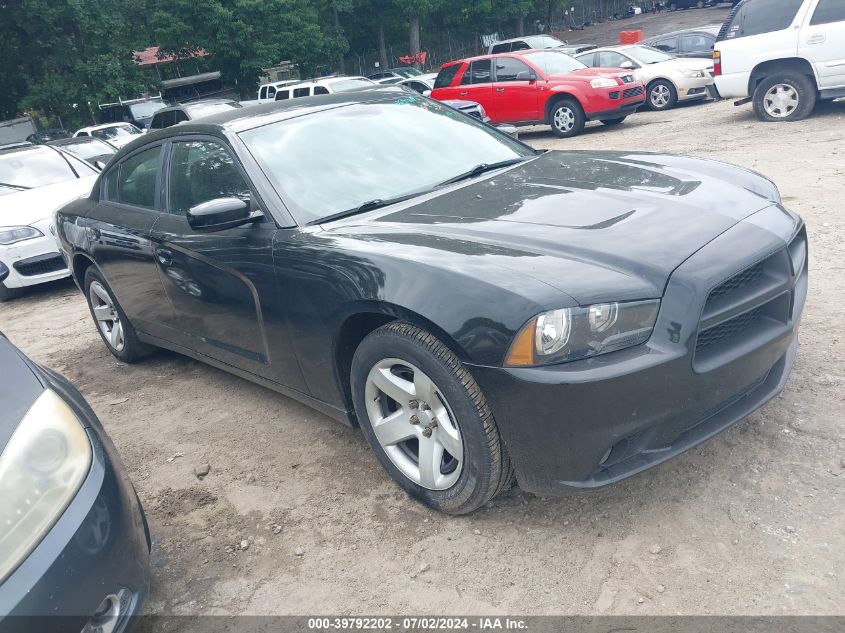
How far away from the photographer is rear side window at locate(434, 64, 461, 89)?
609 inches

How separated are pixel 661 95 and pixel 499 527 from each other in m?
13.8

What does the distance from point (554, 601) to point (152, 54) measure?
167 ft

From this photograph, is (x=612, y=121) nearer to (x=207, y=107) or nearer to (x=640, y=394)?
(x=207, y=107)

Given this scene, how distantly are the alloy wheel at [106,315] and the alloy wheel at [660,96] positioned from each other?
1258 centimetres

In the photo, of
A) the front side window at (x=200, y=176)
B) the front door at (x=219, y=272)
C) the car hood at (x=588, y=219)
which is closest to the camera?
the car hood at (x=588, y=219)

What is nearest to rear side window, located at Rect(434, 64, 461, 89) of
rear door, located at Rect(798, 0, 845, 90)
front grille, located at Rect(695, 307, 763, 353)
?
rear door, located at Rect(798, 0, 845, 90)

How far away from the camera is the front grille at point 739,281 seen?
8.36ft

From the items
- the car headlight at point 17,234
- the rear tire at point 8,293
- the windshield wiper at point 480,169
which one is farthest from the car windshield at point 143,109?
the windshield wiper at point 480,169

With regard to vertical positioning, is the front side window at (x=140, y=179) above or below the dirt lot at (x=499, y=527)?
above

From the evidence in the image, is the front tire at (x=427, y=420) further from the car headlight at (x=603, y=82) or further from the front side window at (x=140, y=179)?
the car headlight at (x=603, y=82)

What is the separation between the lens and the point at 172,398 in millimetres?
4637

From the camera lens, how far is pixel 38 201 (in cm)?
814

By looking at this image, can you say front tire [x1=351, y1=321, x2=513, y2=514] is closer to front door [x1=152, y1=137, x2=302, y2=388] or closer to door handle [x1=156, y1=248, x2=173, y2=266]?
front door [x1=152, y1=137, x2=302, y2=388]

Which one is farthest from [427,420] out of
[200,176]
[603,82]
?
[603,82]
